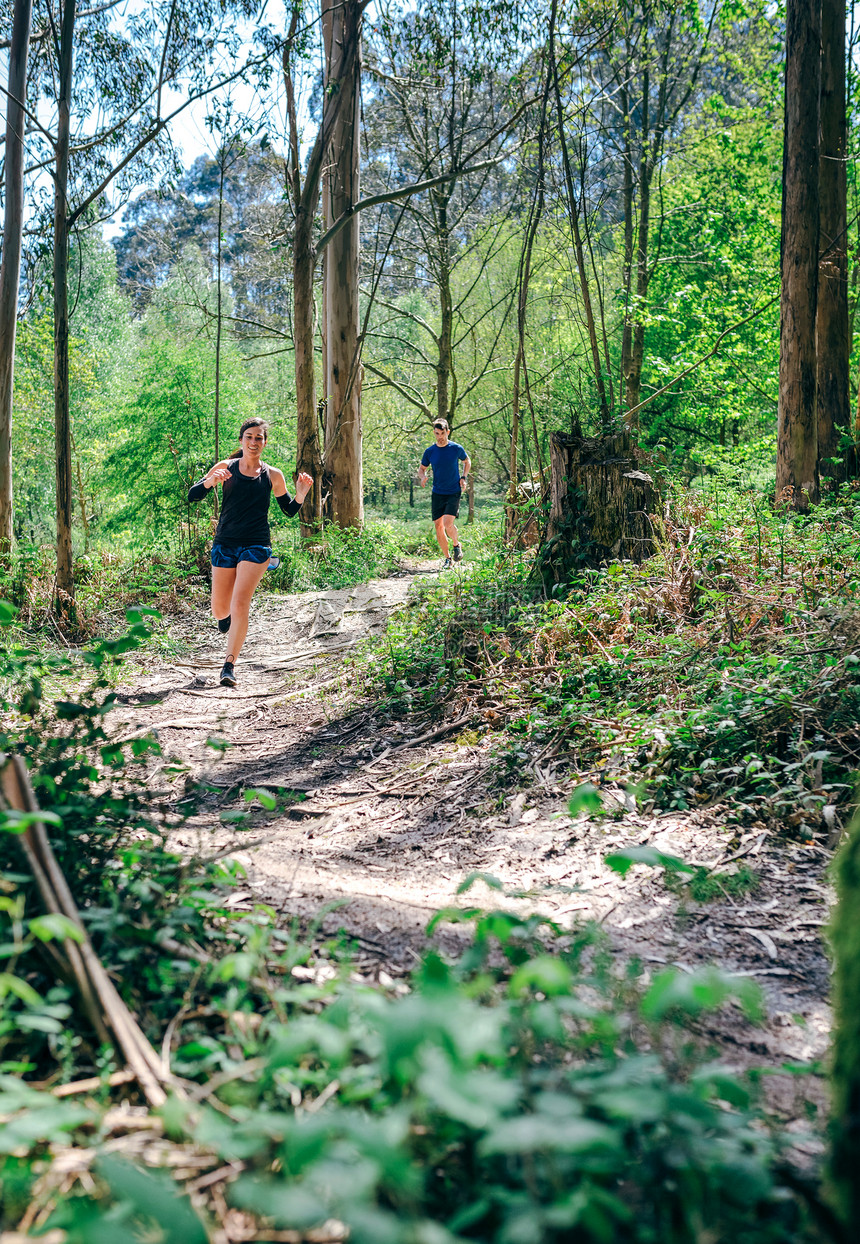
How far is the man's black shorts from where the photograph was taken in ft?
38.2

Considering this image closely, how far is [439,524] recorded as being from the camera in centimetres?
1176

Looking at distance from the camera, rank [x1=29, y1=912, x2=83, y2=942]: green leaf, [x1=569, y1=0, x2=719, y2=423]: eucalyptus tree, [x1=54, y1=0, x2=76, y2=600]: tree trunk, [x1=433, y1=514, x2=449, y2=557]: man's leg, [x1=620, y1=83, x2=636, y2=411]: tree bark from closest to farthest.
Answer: [x1=29, y1=912, x2=83, y2=942]: green leaf < [x1=54, y1=0, x2=76, y2=600]: tree trunk < [x1=433, y1=514, x2=449, y2=557]: man's leg < [x1=569, y1=0, x2=719, y2=423]: eucalyptus tree < [x1=620, y1=83, x2=636, y2=411]: tree bark

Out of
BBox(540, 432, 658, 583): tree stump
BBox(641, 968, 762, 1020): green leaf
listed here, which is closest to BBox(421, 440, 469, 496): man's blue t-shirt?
BBox(540, 432, 658, 583): tree stump

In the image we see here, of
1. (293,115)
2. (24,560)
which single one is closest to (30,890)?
(24,560)

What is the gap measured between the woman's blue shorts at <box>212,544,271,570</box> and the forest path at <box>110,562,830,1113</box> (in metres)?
1.25

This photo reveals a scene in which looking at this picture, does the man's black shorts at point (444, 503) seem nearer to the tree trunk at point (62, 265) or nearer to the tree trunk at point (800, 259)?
the tree trunk at point (800, 259)

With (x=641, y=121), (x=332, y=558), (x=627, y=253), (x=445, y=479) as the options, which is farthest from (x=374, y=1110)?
(x=641, y=121)

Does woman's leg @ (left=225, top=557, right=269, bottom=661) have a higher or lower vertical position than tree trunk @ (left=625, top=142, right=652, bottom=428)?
lower

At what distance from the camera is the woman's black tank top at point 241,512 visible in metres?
7.04

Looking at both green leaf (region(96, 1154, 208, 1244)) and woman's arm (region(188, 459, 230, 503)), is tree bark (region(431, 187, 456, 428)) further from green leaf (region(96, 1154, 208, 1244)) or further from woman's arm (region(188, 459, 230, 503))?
green leaf (region(96, 1154, 208, 1244))

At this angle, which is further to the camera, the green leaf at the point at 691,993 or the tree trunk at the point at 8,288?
the tree trunk at the point at 8,288

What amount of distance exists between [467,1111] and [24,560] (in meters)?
10.7

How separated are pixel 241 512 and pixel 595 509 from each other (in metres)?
3.15

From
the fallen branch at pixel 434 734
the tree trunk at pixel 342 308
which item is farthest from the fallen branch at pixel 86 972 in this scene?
the tree trunk at pixel 342 308
